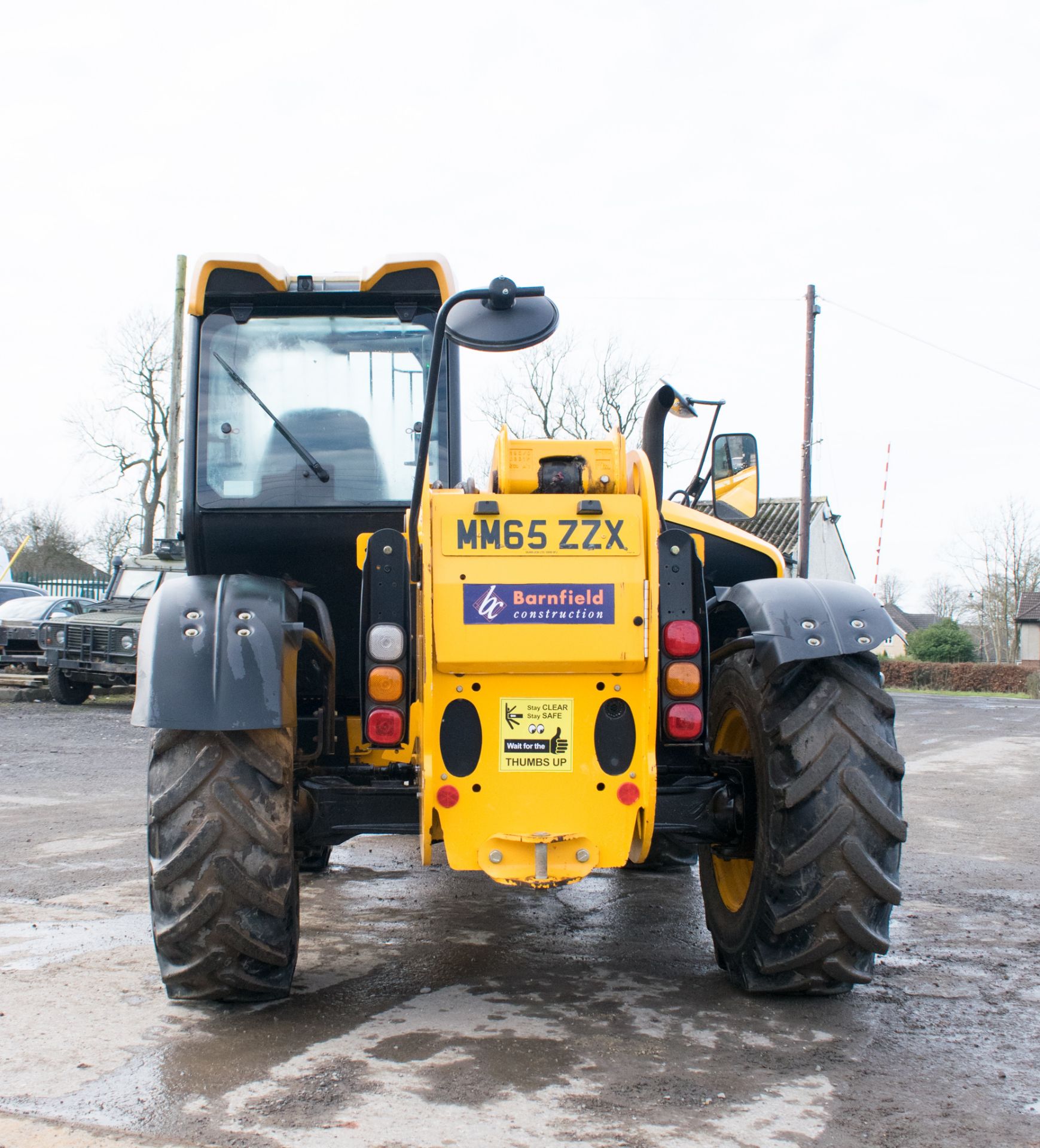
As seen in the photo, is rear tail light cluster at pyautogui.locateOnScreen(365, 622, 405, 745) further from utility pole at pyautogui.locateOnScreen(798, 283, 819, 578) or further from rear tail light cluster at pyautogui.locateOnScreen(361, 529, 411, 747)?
utility pole at pyautogui.locateOnScreen(798, 283, 819, 578)

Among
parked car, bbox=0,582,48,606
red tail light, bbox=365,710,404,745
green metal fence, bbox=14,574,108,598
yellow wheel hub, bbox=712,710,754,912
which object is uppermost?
green metal fence, bbox=14,574,108,598

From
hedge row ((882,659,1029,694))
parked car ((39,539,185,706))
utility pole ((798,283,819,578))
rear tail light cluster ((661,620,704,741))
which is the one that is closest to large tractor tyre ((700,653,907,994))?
rear tail light cluster ((661,620,704,741))

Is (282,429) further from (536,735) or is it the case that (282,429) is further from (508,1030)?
(508,1030)

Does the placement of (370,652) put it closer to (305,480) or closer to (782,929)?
(305,480)

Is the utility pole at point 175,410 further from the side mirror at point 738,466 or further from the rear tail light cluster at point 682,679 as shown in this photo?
the rear tail light cluster at point 682,679

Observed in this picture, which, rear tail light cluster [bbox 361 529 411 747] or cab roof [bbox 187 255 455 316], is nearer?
rear tail light cluster [bbox 361 529 411 747]

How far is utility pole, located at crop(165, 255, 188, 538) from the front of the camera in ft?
62.7

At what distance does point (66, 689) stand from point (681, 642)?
1461 cm

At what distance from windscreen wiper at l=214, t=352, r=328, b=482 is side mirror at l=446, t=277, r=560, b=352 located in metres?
1.64

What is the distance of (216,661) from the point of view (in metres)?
3.63

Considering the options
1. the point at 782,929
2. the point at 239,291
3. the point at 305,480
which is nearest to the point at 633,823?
the point at 782,929

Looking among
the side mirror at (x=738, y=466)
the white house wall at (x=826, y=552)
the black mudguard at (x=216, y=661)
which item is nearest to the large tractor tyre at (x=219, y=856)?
the black mudguard at (x=216, y=661)

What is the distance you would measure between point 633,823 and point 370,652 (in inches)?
40.6

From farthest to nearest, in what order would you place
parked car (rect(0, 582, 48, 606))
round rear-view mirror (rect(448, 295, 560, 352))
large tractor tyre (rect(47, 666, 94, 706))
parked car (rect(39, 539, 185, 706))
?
parked car (rect(0, 582, 48, 606)), large tractor tyre (rect(47, 666, 94, 706)), parked car (rect(39, 539, 185, 706)), round rear-view mirror (rect(448, 295, 560, 352))
